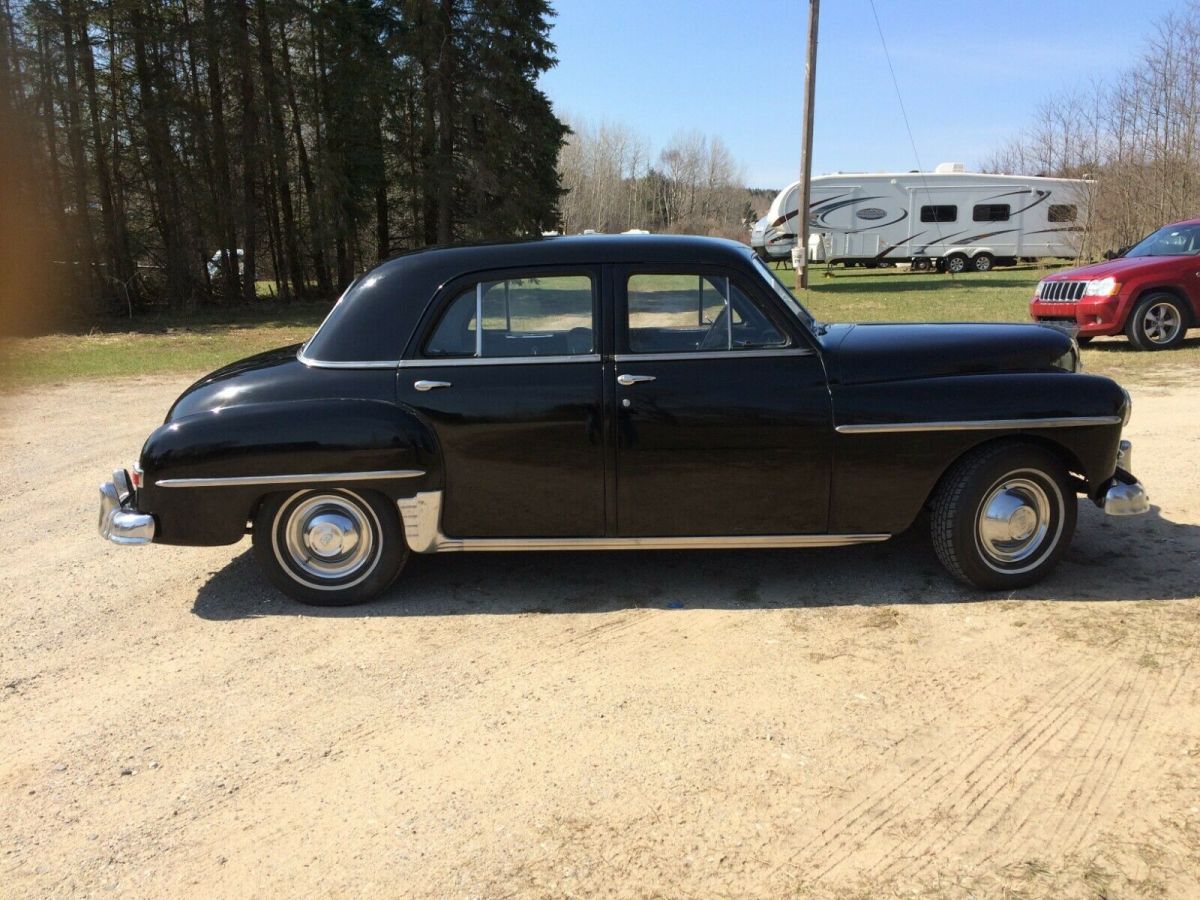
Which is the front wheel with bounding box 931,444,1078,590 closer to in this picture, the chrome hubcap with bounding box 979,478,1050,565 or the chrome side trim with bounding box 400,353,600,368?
the chrome hubcap with bounding box 979,478,1050,565

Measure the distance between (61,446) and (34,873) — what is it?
22.2ft

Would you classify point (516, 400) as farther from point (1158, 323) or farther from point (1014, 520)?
point (1158, 323)

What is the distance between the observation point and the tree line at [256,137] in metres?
21.5

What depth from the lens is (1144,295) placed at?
12016 mm

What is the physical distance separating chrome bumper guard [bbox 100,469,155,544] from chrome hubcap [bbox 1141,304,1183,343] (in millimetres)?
12536

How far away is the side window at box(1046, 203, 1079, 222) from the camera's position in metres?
33.8

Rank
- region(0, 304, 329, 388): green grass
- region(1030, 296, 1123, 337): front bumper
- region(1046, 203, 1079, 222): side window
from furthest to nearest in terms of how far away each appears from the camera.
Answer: region(1046, 203, 1079, 222): side window < region(0, 304, 329, 388): green grass < region(1030, 296, 1123, 337): front bumper

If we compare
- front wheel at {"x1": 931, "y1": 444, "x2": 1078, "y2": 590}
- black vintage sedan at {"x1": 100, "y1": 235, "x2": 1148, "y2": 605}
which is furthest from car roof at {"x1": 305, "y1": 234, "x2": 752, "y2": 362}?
front wheel at {"x1": 931, "y1": 444, "x2": 1078, "y2": 590}

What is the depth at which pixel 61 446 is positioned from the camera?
8312mm

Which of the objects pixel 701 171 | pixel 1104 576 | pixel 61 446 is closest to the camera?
pixel 1104 576

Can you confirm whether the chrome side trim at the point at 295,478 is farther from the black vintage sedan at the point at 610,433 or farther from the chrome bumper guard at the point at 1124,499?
the chrome bumper guard at the point at 1124,499

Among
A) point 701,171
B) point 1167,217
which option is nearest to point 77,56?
point 1167,217

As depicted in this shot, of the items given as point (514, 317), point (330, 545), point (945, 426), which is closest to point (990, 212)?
point (945, 426)

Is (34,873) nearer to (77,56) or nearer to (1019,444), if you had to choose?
(1019,444)
